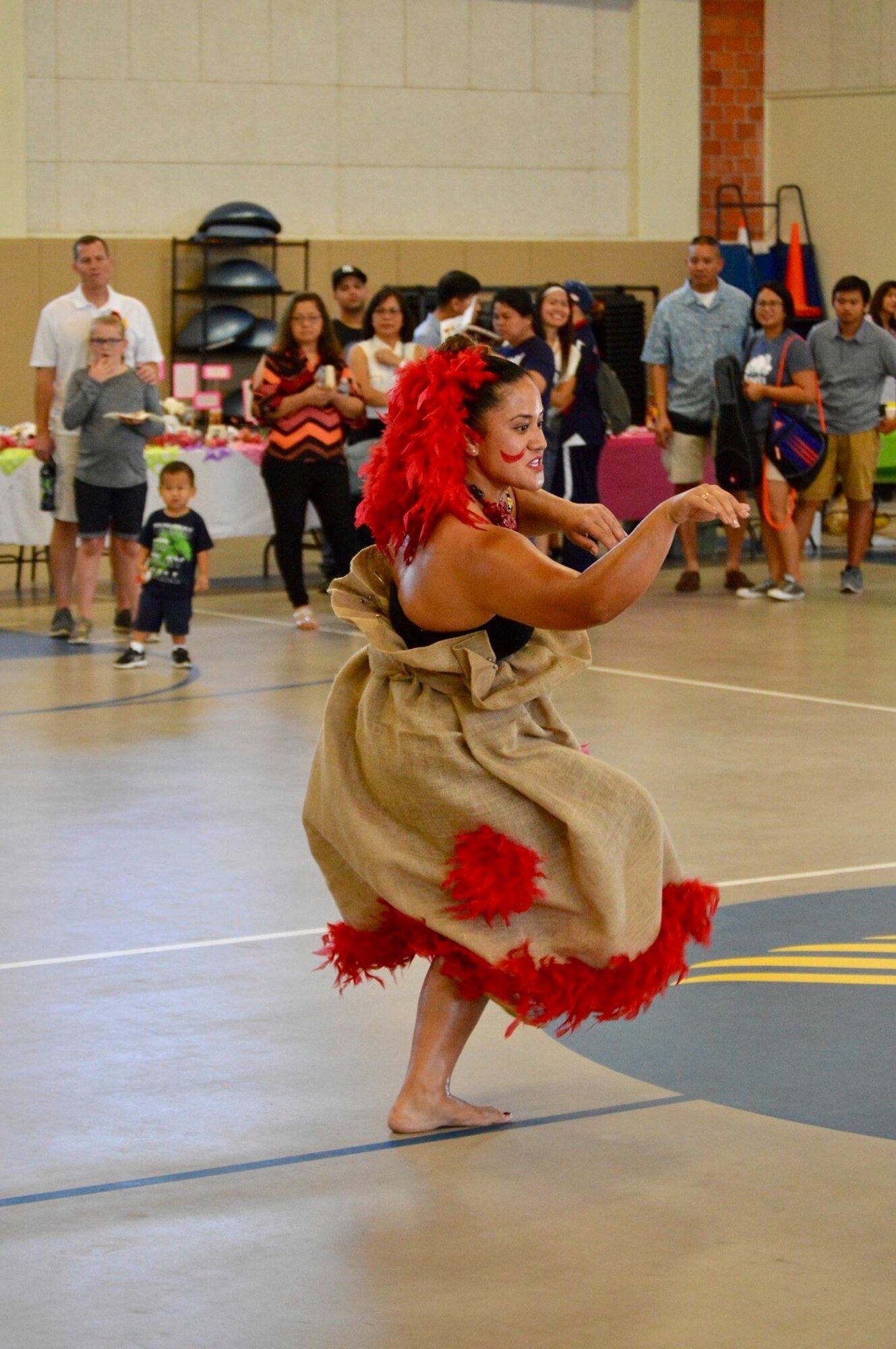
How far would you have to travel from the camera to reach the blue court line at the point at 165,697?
320 inches

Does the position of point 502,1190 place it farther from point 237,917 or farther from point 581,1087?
point 237,917

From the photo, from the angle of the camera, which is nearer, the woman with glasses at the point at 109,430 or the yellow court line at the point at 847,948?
the yellow court line at the point at 847,948

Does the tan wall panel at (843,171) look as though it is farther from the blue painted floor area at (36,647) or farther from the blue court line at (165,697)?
the blue court line at (165,697)

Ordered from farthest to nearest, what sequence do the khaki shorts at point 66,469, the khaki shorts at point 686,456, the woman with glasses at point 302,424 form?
the khaki shorts at point 686,456, the woman with glasses at point 302,424, the khaki shorts at point 66,469

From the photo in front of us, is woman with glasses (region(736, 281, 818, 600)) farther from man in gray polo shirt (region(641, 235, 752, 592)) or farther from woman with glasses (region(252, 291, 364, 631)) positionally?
woman with glasses (region(252, 291, 364, 631))

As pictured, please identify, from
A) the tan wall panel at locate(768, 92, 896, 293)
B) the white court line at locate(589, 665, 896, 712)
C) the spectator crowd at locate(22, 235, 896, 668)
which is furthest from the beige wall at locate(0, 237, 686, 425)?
the white court line at locate(589, 665, 896, 712)

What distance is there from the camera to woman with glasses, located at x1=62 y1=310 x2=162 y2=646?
31.3ft

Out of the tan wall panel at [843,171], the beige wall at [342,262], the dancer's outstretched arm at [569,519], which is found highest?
the tan wall panel at [843,171]

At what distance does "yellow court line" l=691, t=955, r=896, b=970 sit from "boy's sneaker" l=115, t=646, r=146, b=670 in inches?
193

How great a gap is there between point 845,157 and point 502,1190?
16111 millimetres

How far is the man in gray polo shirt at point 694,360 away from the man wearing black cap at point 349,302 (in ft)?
5.52

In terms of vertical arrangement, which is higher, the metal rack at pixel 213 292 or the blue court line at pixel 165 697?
the metal rack at pixel 213 292

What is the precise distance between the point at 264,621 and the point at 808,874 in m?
5.82

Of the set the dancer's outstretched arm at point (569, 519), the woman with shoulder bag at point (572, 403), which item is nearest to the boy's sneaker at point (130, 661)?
the woman with shoulder bag at point (572, 403)
